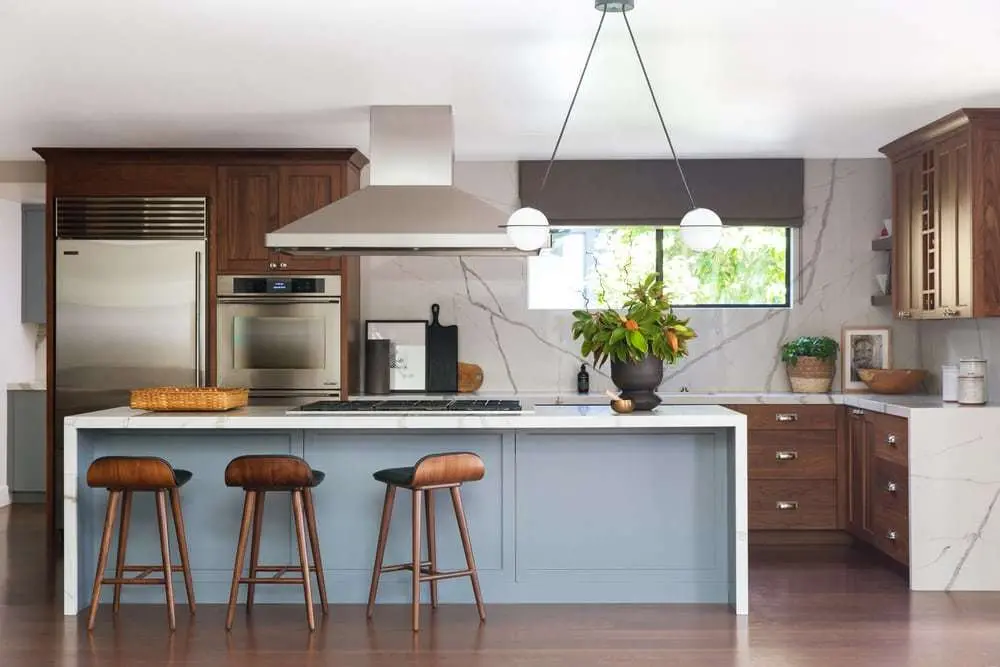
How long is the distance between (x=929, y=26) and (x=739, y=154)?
288 cm

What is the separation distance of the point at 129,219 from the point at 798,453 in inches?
164

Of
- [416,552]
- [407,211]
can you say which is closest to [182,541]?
[416,552]

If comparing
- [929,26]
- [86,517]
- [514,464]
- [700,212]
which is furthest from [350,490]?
[929,26]

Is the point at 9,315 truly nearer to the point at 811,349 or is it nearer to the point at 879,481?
the point at 811,349

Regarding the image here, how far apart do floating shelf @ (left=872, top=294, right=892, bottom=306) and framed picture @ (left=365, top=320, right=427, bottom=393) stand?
286 cm

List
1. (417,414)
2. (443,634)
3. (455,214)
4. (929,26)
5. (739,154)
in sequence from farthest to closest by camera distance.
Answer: (739,154) → (455,214) → (417,414) → (443,634) → (929,26)

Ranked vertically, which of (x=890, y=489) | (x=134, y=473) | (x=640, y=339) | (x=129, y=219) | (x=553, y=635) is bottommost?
(x=553, y=635)

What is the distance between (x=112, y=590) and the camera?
492cm

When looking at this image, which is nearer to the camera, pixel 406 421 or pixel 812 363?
pixel 406 421

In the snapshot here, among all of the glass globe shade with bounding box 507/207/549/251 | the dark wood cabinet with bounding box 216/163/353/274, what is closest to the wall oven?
the dark wood cabinet with bounding box 216/163/353/274

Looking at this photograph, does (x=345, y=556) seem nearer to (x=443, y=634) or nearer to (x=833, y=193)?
(x=443, y=634)

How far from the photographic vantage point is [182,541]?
4.57 meters

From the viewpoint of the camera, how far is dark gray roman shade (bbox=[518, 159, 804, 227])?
22.8 feet

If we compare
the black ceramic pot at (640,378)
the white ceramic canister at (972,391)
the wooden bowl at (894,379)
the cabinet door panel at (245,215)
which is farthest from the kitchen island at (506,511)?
the wooden bowl at (894,379)
